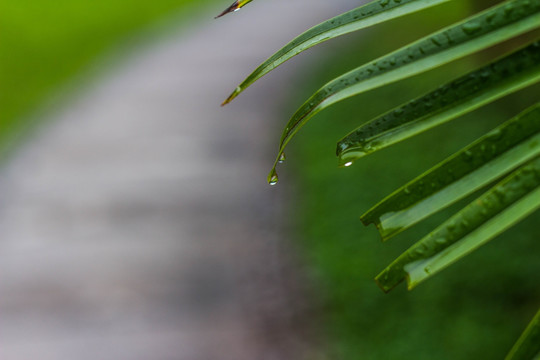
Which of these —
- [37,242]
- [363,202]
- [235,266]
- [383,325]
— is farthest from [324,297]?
[37,242]

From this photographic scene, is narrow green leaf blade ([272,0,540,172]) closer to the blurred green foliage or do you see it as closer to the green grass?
the blurred green foliage

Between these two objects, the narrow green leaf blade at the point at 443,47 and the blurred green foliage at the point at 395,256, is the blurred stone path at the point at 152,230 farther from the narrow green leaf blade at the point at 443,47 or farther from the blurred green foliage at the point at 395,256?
the narrow green leaf blade at the point at 443,47

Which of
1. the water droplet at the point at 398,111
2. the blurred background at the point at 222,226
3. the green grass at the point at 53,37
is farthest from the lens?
the green grass at the point at 53,37

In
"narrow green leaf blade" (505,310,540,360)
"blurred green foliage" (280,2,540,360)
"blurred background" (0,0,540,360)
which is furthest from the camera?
"blurred background" (0,0,540,360)

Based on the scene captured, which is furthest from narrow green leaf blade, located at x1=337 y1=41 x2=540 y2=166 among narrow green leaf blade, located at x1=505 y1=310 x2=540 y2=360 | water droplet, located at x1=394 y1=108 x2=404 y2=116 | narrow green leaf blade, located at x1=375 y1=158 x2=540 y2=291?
narrow green leaf blade, located at x1=505 y1=310 x2=540 y2=360

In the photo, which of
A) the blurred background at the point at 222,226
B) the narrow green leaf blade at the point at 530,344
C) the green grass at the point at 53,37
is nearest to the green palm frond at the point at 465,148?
the narrow green leaf blade at the point at 530,344

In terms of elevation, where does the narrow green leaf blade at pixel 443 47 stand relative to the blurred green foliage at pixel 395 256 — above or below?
above

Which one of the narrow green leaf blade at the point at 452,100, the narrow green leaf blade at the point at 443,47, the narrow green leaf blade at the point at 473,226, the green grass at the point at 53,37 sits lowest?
the narrow green leaf blade at the point at 473,226
